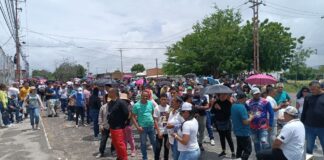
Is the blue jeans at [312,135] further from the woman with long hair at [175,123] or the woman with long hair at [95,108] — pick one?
the woman with long hair at [95,108]

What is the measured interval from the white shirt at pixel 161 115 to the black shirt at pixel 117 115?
0.64m

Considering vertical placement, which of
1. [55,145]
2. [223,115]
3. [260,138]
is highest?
[223,115]

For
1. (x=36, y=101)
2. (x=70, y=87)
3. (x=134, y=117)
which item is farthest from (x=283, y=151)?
(x=70, y=87)

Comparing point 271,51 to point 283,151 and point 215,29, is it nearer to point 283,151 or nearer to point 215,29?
point 215,29

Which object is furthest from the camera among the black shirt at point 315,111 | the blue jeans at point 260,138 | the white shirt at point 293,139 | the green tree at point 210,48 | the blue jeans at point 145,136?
the green tree at point 210,48

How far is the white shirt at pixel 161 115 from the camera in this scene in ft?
26.4

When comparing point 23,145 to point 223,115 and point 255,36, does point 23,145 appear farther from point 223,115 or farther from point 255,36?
point 255,36

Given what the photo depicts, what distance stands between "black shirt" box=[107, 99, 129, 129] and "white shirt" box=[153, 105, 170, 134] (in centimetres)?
64

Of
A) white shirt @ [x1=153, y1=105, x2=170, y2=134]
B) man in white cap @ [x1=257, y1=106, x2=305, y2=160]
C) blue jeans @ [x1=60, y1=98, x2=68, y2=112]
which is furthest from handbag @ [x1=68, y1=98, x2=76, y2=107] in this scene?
man in white cap @ [x1=257, y1=106, x2=305, y2=160]

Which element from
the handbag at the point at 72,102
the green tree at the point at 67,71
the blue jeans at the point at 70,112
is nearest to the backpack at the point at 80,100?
the handbag at the point at 72,102

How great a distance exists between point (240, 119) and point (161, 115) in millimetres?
1667

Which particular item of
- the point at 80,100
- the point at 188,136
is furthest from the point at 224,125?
the point at 80,100

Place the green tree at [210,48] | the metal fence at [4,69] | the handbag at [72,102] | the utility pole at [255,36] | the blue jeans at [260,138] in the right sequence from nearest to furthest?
the blue jeans at [260,138]
the handbag at [72,102]
the metal fence at [4,69]
the utility pole at [255,36]
the green tree at [210,48]

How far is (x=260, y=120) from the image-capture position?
26.1ft
